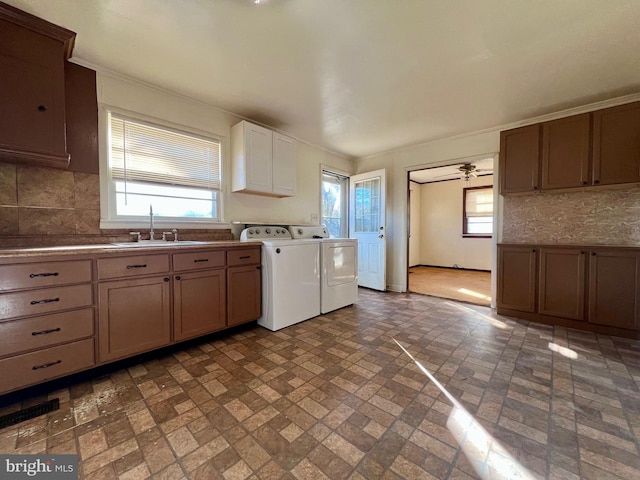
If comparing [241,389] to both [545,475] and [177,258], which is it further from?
[545,475]

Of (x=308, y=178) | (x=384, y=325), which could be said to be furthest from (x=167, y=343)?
(x=308, y=178)

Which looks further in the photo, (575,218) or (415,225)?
(415,225)

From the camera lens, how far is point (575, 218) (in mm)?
2973

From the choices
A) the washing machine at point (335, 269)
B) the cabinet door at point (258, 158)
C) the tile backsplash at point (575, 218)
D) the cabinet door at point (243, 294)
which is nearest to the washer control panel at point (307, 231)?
the washing machine at point (335, 269)

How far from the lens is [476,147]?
359cm

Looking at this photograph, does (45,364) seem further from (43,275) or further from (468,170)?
(468,170)

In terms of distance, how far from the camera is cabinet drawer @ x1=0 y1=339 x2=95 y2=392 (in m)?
1.46

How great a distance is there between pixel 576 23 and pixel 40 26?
351cm

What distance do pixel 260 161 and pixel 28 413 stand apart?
264 centimetres

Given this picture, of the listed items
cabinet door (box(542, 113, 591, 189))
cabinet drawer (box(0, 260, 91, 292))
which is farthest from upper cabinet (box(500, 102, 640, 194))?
cabinet drawer (box(0, 260, 91, 292))

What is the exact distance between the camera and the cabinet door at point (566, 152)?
2672mm

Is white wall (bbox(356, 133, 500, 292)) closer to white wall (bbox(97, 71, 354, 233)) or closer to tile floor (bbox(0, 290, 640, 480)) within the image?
white wall (bbox(97, 71, 354, 233))

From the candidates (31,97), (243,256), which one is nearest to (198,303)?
(243,256)

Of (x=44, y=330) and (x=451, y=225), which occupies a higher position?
(x=451, y=225)
